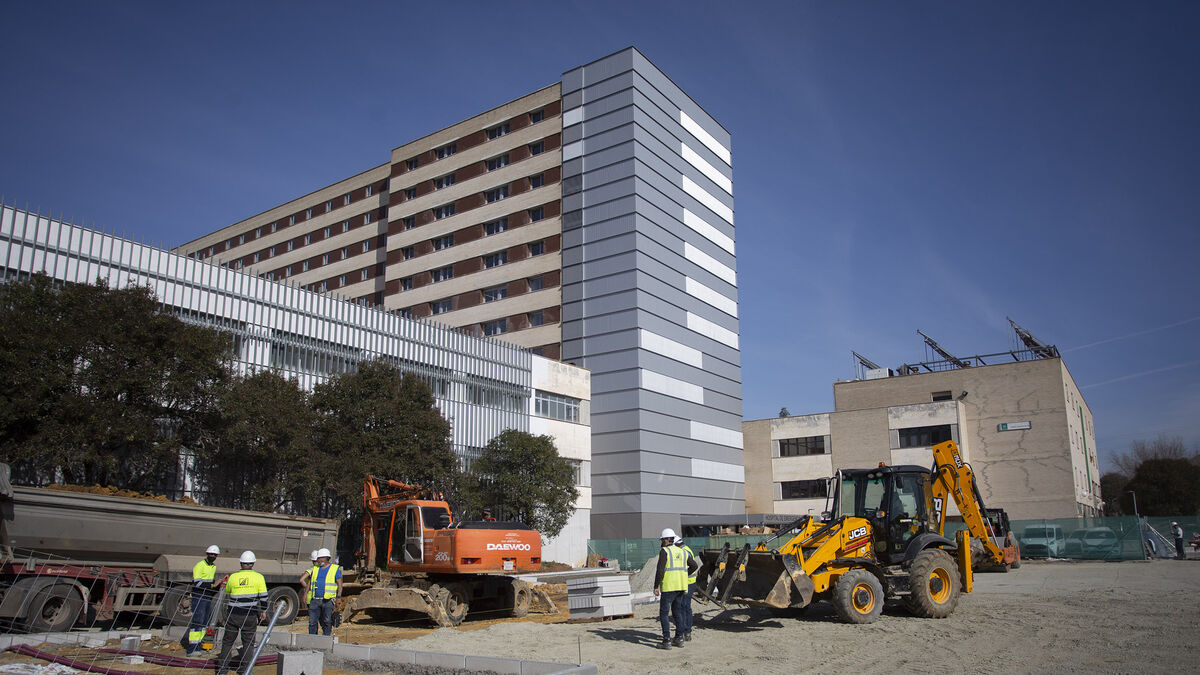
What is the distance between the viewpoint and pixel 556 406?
45.0 meters

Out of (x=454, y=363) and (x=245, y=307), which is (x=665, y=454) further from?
(x=245, y=307)

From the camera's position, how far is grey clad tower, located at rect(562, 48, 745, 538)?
46688 millimetres

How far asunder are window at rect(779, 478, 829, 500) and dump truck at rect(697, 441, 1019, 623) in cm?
4480

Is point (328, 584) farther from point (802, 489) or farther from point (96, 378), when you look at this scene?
point (802, 489)

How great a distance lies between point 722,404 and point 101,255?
126ft

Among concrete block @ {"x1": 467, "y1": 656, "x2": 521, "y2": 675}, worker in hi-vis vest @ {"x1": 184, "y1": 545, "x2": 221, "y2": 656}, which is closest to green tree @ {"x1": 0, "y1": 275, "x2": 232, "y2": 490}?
worker in hi-vis vest @ {"x1": 184, "y1": 545, "x2": 221, "y2": 656}

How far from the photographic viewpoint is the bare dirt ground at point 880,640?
11.2 meters

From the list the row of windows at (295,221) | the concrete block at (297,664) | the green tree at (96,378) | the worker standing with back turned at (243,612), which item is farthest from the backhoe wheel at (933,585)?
the row of windows at (295,221)

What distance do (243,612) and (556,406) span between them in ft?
108

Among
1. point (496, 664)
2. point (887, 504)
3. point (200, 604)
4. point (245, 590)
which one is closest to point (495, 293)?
point (887, 504)

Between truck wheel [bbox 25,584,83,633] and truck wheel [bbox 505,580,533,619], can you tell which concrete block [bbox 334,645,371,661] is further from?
truck wheel [bbox 505,580,533,619]

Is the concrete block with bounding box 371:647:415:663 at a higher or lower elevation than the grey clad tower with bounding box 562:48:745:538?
lower

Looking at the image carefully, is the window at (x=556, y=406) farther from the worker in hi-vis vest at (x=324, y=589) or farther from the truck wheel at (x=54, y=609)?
the worker in hi-vis vest at (x=324, y=589)

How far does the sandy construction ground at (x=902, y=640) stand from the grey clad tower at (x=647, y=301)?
1090 inches
